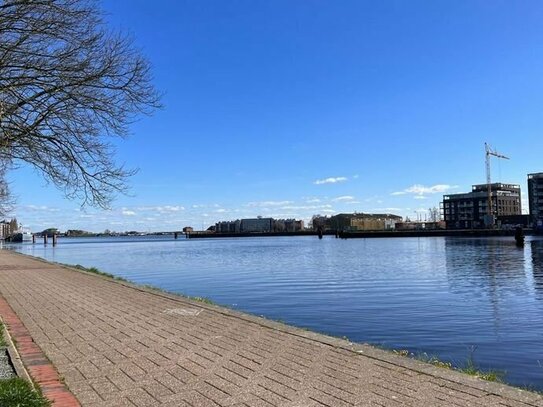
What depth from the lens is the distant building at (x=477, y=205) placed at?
182625mm

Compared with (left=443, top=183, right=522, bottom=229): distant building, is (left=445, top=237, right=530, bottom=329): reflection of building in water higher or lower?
lower

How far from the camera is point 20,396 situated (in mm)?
5496

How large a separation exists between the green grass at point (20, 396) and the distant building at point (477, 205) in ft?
591

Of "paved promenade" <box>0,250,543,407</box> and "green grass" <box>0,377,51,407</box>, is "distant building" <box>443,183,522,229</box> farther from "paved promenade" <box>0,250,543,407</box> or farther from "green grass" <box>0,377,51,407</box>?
"green grass" <box>0,377,51,407</box>

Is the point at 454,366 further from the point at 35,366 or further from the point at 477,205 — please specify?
the point at 477,205

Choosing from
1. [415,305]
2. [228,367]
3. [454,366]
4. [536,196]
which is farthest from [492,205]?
[228,367]

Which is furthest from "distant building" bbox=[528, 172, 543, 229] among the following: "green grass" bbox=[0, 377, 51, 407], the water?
"green grass" bbox=[0, 377, 51, 407]

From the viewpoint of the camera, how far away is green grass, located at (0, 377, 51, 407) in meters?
5.32

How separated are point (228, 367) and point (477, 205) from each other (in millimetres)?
190061

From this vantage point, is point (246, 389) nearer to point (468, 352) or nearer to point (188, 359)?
point (188, 359)

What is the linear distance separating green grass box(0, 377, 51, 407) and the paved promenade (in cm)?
53

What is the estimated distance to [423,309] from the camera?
1733 cm

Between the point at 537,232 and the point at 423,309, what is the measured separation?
12674cm

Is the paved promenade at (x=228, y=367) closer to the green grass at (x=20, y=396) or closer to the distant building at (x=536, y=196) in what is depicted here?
the green grass at (x=20, y=396)
